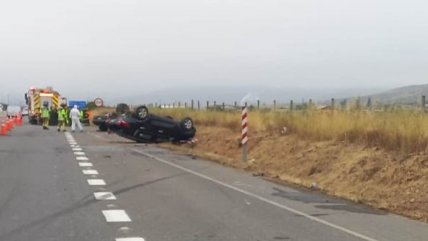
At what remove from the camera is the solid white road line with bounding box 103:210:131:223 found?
9.73m

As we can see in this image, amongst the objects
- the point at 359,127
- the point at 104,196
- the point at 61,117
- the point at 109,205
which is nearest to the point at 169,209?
the point at 109,205

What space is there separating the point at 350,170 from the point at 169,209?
6.64 metres

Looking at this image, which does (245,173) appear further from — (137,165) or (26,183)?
(26,183)

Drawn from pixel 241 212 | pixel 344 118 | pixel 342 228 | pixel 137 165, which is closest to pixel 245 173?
pixel 137 165

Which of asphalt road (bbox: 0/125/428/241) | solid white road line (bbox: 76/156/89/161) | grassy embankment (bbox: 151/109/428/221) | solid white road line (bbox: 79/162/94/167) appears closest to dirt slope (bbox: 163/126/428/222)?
grassy embankment (bbox: 151/109/428/221)

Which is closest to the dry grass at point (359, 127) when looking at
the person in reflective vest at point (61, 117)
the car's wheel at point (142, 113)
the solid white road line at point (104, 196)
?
the car's wheel at point (142, 113)

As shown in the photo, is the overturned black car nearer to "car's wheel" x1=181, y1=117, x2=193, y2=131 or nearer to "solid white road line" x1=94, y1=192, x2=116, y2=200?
"car's wheel" x1=181, y1=117, x2=193, y2=131

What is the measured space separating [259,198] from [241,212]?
6.19 ft

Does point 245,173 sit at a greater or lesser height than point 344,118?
lesser

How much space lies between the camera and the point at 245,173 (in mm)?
17984

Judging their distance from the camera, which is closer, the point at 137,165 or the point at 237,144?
the point at 137,165

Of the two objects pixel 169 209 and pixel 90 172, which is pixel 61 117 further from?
pixel 169 209

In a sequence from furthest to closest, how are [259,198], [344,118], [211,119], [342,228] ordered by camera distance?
[211,119] → [344,118] → [259,198] → [342,228]

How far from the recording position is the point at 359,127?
19.0m
